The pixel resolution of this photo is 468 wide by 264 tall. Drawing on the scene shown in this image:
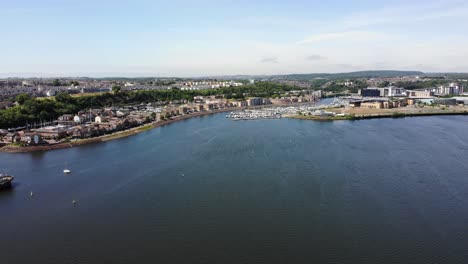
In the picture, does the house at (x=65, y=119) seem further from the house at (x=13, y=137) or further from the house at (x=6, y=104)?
the house at (x=6, y=104)

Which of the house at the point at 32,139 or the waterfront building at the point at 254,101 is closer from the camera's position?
the house at the point at 32,139

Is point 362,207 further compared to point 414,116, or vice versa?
point 414,116

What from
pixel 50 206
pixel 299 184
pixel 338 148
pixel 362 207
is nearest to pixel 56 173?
pixel 50 206

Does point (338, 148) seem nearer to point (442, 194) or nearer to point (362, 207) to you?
point (442, 194)

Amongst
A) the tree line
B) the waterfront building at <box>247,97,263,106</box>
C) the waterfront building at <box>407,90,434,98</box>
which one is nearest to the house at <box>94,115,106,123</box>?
the tree line

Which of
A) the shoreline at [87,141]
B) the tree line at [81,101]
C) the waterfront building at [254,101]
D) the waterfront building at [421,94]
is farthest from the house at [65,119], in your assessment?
the waterfront building at [421,94]

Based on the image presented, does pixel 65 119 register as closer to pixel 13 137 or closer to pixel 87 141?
pixel 13 137

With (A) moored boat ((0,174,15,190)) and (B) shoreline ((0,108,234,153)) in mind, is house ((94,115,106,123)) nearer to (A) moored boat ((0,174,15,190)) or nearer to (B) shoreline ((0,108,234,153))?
(B) shoreline ((0,108,234,153))

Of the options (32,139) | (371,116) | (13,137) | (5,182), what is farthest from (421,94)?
(5,182)
